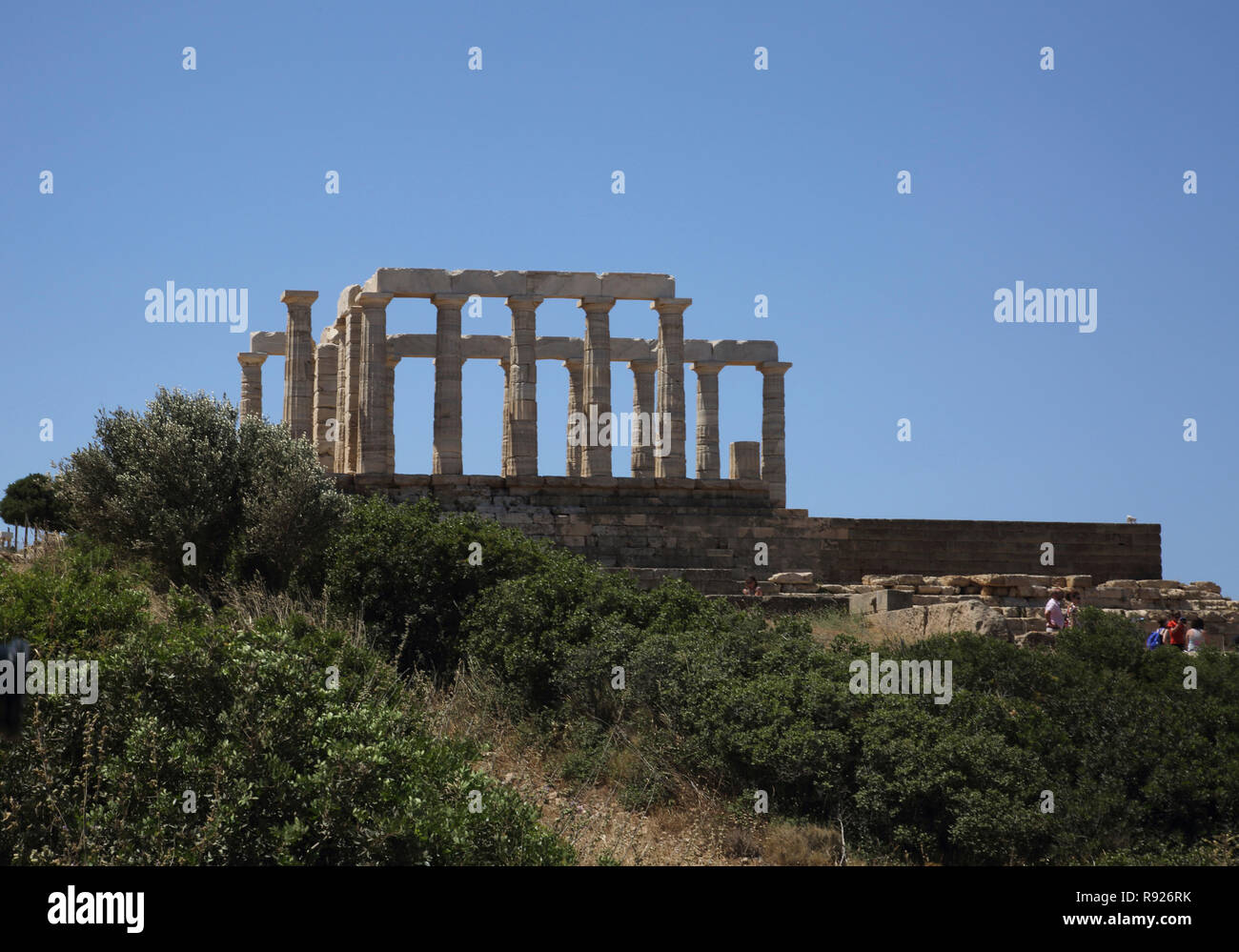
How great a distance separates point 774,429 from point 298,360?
1362 centimetres

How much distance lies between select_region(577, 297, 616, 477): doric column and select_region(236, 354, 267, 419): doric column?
1169 cm

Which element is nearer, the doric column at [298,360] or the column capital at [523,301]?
the column capital at [523,301]

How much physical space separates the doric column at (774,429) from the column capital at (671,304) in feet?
15.5

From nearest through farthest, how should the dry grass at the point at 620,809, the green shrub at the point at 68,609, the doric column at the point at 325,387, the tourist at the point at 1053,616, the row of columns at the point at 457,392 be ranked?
the dry grass at the point at 620,809, the green shrub at the point at 68,609, the tourist at the point at 1053,616, the row of columns at the point at 457,392, the doric column at the point at 325,387

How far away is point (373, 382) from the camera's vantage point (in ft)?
112

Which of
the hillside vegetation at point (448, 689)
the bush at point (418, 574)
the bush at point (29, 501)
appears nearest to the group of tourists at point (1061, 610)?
the hillside vegetation at point (448, 689)

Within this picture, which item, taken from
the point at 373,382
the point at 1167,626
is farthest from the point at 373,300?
the point at 1167,626

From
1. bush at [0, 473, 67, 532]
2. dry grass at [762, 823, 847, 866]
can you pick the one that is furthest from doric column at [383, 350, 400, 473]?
dry grass at [762, 823, 847, 866]

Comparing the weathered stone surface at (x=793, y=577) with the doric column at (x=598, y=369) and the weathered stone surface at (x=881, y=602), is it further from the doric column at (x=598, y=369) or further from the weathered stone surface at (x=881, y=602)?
the doric column at (x=598, y=369)

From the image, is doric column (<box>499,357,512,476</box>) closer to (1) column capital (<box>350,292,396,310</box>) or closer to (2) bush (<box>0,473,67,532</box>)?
(1) column capital (<box>350,292,396,310</box>)

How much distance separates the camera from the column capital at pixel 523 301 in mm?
34847
